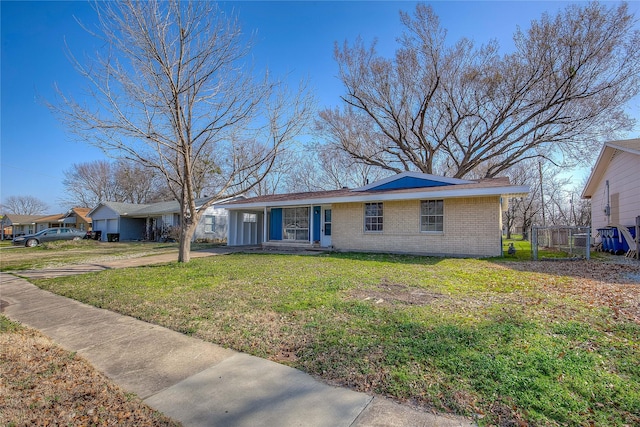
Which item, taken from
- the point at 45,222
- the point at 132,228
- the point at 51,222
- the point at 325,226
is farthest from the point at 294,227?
the point at 45,222

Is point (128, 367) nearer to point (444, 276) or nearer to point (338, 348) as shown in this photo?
point (338, 348)

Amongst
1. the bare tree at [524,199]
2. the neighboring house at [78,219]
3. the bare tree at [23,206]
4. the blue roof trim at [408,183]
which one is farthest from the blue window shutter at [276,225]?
the bare tree at [23,206]

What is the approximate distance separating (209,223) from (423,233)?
18.3 m

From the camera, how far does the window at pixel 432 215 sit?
12484mm

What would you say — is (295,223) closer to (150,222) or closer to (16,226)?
(150,222)

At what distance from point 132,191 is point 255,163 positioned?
43599 millimetres

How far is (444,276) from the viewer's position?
7.80m

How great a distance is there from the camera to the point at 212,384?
9.62 feet

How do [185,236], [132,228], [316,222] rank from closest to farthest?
1. [185,236]
2. [316,222]
3. [132,228]

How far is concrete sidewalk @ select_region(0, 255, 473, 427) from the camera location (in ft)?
7.84

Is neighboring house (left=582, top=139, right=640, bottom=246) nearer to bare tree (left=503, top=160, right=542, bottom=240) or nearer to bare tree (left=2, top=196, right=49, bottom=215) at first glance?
bare tree (left=503, top=160, right=542, bottom=240)

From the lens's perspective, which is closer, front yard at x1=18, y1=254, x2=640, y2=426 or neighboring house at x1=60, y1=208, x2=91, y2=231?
front yard at x1=18, y1=254, x2=640, y2=426

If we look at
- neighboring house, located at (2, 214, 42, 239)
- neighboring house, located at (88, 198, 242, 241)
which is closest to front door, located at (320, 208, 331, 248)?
neighboring house, located at (88, 198, 242, 241)

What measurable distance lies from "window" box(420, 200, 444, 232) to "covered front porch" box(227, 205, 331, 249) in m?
4.68
